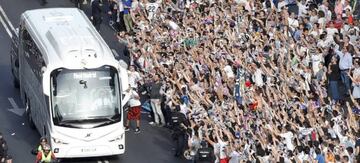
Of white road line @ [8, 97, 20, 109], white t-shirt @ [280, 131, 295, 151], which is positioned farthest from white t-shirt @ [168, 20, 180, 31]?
white t-shirt @ [280, 131, 295, 151]

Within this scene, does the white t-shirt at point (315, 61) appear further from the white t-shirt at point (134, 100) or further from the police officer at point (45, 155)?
the police officer at point (45, 155)

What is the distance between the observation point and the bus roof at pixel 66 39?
39250 mm

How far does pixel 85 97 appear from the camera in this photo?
39.1 metres

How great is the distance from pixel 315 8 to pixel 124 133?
11.6m

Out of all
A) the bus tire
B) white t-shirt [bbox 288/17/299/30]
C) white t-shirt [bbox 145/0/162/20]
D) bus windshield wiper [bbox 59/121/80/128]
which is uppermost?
white t-shirt [bbox 145/0/162/20]

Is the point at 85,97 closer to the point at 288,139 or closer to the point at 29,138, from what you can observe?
the point at 29,138

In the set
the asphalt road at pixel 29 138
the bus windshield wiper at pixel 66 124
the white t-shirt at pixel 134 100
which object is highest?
the white t-shirt at pixel 134 100

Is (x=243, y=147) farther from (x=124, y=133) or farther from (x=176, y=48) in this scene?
(x=176, y=48)

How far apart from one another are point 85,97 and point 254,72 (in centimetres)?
667

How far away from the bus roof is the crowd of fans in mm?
3311

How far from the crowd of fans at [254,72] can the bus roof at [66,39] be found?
10.9ft

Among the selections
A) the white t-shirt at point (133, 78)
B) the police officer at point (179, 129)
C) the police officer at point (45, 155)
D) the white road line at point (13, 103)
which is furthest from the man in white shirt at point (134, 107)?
the police officer at point (45, 155)

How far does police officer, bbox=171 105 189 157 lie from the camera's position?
39594 mm

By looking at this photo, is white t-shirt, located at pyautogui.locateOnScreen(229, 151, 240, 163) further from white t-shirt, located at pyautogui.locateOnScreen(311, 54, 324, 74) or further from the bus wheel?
the bus wheel
